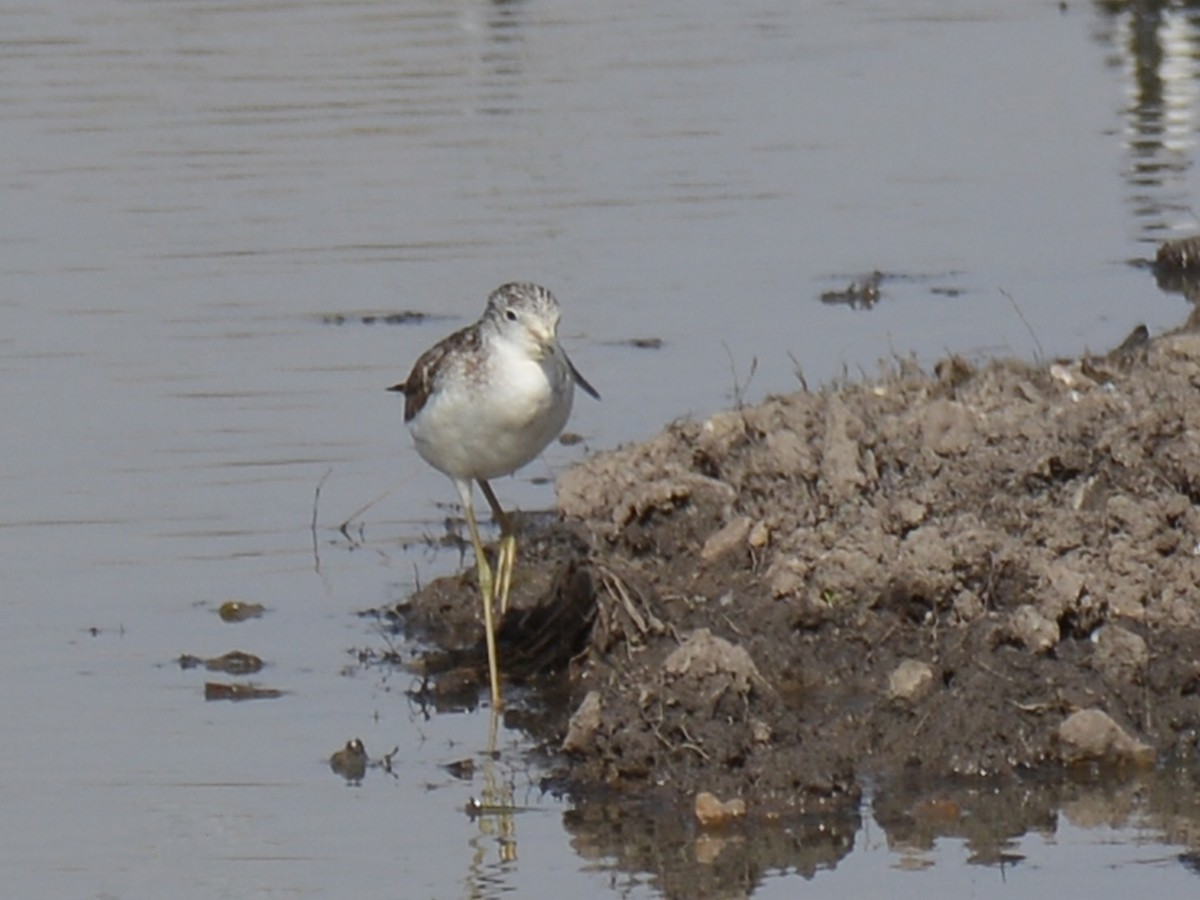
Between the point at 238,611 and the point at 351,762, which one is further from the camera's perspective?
the point at 238,611

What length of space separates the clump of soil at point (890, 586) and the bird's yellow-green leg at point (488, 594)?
22 centimetres

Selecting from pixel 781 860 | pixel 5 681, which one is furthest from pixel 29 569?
pixel 781 860

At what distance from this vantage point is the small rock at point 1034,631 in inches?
297

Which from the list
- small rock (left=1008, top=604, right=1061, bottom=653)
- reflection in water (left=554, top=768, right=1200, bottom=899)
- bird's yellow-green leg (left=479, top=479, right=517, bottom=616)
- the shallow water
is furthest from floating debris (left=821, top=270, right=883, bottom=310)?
reflection in water (left=554, top=768, right=1200, bottom=899)

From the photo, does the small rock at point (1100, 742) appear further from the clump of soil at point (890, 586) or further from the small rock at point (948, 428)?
the small rock at point (948, 428)

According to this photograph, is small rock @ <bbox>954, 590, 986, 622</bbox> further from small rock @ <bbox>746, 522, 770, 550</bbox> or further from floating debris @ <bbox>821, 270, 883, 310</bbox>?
floating debris @ <bbox>821, 270, 883, 310</bbox>

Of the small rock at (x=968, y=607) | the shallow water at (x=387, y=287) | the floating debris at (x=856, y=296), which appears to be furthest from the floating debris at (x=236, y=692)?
the floating debris at (x=856, y=296)

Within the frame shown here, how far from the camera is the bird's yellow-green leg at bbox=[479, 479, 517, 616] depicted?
893 centimetres

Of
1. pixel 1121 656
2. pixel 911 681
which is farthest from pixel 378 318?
pixel 1121 656

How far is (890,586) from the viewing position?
25.9ft

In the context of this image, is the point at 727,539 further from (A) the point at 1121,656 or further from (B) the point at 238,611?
(B) the point at 238,611

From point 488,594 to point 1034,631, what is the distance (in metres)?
1.98

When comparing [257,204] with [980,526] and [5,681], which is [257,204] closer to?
[5,681]

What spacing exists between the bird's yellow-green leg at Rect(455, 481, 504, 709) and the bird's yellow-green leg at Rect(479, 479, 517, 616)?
37 millimetres
